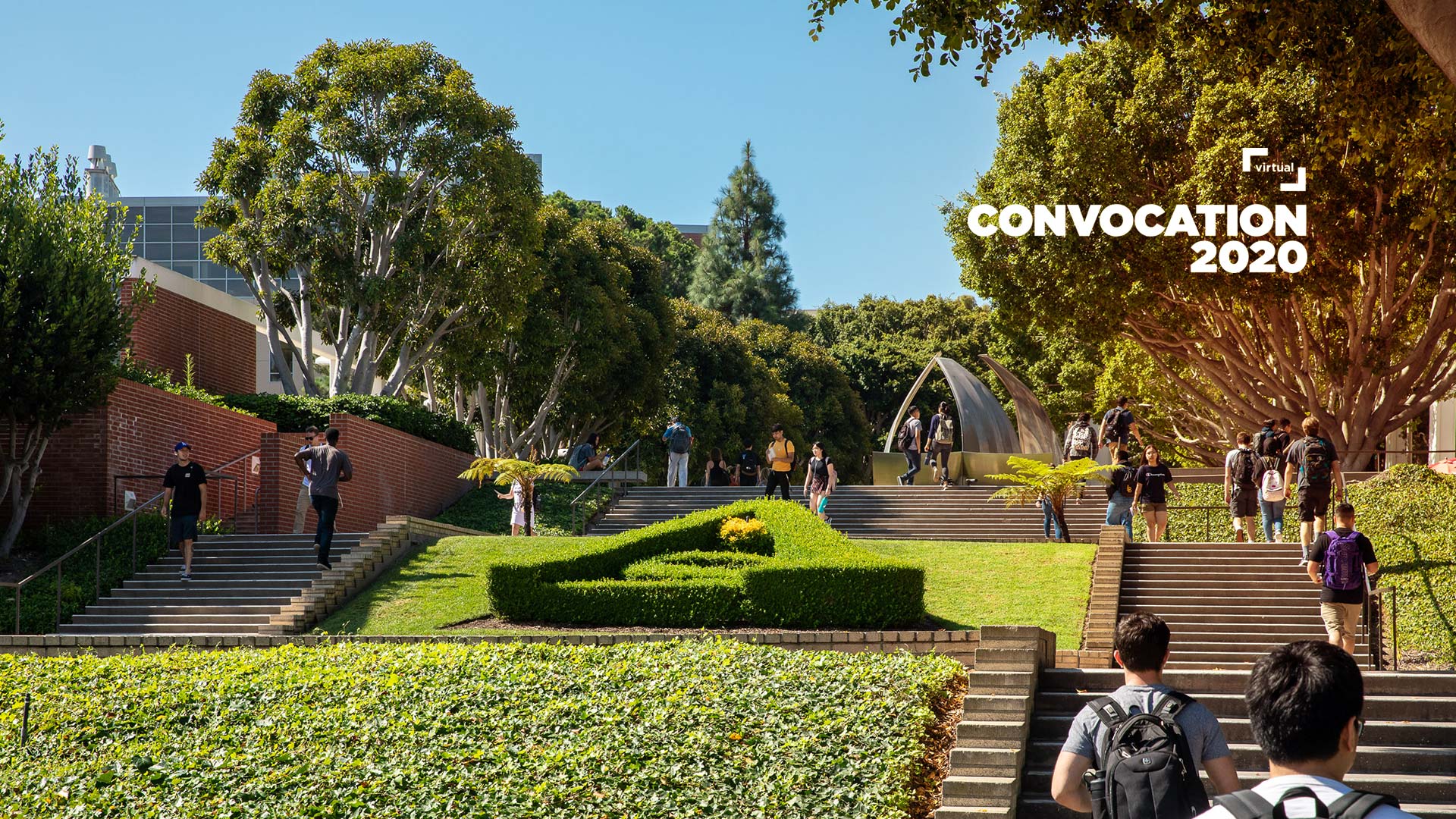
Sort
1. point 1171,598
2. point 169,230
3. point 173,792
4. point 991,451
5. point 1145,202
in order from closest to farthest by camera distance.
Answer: point 173,792
point 1171,598
point 1145,202
point 991,451
point 169,230

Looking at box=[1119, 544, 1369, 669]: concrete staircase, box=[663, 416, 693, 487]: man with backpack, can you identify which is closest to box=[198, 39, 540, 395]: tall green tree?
box=[663, 416, 693, 487]: man with backpack

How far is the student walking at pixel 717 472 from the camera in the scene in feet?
121

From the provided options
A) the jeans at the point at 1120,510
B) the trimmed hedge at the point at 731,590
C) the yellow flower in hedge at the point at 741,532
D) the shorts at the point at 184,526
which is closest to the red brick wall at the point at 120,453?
the shorts at the point at 184,526

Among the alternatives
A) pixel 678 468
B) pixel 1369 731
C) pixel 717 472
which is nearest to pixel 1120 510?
pixel 1369 731

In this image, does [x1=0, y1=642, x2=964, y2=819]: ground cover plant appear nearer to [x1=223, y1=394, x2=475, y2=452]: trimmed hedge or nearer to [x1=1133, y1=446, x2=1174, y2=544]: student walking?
[x1=1133, y1=446, x2=1174, y2=544]: student walking

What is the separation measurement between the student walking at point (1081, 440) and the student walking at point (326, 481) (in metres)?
12.4

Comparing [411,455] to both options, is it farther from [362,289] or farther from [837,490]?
[837,490]

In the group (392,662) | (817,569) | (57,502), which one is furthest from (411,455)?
(392,662)

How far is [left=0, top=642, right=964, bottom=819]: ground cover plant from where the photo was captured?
30.7 ft

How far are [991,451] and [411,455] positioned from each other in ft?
48.2

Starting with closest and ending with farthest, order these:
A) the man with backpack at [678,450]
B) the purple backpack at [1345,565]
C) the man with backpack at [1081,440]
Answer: the purple backpack at [1345,565]
the man with backpack at [1081,440]
the man with backpack at [678,450]

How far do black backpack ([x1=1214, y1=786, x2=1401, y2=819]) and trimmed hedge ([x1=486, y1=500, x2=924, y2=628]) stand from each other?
40.8 ft

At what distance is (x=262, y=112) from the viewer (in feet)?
97.9

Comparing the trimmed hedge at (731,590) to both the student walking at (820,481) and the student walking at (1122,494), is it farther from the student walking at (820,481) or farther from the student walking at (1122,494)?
the student walking at (820,481)
